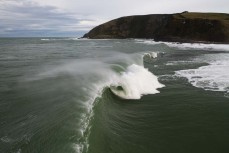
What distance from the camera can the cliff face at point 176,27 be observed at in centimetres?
5847

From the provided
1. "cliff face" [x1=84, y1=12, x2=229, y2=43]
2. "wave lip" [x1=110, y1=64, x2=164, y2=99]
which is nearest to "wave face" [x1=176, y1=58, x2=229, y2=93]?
"wave lip" [x1=110, y1=64, x2=164, y2=99]

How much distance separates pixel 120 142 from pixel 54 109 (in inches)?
80.3

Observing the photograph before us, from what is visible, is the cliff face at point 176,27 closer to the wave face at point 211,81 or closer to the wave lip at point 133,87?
the wave face at point 211,81

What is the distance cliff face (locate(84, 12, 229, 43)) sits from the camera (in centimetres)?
5847

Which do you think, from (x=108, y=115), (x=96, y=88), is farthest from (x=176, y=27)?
(x=108, y=115)

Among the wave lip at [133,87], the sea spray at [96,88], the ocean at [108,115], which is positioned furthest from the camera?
the wave lip at [133,87]

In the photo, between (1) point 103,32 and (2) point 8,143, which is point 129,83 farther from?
(1) point 103,32

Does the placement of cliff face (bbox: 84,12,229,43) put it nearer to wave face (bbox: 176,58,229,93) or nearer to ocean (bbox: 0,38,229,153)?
wave face (bbox: 176,58,229,93)

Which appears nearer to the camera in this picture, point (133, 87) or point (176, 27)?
point (133, 87)

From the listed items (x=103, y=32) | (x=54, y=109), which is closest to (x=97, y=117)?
(x=54, y=109)

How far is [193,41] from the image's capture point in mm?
59156

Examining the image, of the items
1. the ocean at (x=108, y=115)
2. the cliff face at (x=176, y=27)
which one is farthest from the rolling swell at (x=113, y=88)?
the cliff face at (x=176, y=27)

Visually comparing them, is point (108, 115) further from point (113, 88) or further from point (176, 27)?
point (176, 27)

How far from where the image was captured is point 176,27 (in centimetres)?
6812
